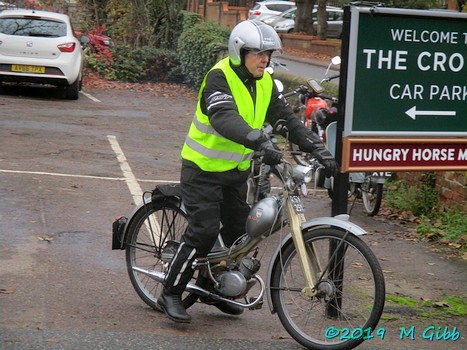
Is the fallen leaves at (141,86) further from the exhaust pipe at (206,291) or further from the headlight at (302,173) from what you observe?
the headlight at (302,173)

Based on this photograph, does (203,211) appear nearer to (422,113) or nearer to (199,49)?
(422,113)

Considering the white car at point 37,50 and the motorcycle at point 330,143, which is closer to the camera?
the motorcycle at point 330,143

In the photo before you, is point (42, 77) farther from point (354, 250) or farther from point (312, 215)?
point (354, 250)

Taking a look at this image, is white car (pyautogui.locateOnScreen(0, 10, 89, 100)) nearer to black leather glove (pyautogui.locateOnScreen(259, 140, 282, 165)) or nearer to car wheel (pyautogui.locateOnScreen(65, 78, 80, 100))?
car wheel (pyautogui.locateOnScreen(65, 78, 80, 100))

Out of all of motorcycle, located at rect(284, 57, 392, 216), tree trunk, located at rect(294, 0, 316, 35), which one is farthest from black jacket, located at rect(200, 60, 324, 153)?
tree trunk, located at rect(294, 0, 316, 35)

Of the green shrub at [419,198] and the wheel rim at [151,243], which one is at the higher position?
the wheel rim at [151,243]

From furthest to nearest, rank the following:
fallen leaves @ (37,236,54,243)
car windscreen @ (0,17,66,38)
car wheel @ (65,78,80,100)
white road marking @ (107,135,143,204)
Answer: car wheel @ (65,78,80,100)
car windscreen @ (0,17,66,38)
white road marking @ (107,135,143,204)
fallen leaves @ (37,236,54,243)

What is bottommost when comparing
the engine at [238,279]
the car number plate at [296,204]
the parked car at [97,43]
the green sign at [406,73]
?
the parked car at [97,43]

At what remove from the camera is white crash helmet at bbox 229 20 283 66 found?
5.37 m

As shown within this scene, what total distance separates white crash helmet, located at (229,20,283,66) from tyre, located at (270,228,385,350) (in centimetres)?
108

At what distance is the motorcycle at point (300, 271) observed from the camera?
5.11 meters

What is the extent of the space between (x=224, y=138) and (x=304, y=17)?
38494 millimetres

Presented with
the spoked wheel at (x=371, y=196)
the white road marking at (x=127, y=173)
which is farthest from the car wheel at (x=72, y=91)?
the spoked wheel at (x=371, y=196)

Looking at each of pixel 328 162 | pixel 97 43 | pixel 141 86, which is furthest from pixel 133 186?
pixel 97 43
